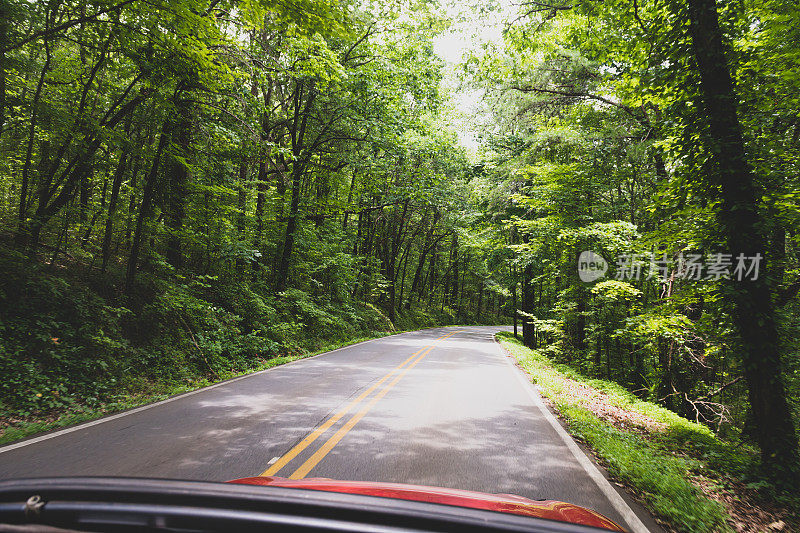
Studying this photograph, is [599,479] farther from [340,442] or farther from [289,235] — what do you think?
[289,235]

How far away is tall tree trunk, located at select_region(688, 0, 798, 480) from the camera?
4.55m

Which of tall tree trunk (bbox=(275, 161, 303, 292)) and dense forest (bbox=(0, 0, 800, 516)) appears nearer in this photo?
dense forest (bbox=(0, 0, 800, 516))

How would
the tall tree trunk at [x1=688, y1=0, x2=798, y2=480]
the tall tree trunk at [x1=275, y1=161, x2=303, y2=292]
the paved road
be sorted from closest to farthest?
the paved road
the tall tree trunk at [x1=688, y1=0, x2=798, y2=480]
the tall tree trunk at [x1=275, y1=161, x2=303, y2=292]

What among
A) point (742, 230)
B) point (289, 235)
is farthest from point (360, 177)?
point (742, 230)

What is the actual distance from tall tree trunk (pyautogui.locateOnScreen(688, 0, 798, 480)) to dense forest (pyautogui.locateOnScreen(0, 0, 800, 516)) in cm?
3

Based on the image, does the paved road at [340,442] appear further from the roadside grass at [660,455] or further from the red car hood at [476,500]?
the red car hood at [476,500]

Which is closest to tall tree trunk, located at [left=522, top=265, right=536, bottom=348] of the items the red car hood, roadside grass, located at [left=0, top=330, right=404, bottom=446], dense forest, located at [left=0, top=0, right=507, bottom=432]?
dense forest, located at [left=0, top=0, right=507, bottom=432]

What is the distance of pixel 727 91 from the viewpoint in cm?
476

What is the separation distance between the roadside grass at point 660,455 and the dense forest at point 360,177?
578mm

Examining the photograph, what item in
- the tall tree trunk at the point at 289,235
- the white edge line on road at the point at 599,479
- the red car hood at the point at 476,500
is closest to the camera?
the red car hood at the point at 476,500

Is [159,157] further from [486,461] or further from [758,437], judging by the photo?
[758,437]

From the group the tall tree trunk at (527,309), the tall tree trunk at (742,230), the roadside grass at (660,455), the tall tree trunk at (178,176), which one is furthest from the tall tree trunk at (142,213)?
the tall tree trunk at (527,309)

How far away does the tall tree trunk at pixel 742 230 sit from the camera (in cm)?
455

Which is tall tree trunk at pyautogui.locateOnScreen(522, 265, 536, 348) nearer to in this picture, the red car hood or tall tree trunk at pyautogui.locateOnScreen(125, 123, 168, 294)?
tall tree trunk at pyautogui.locateOnScreen(125, 123, 168, 294)
